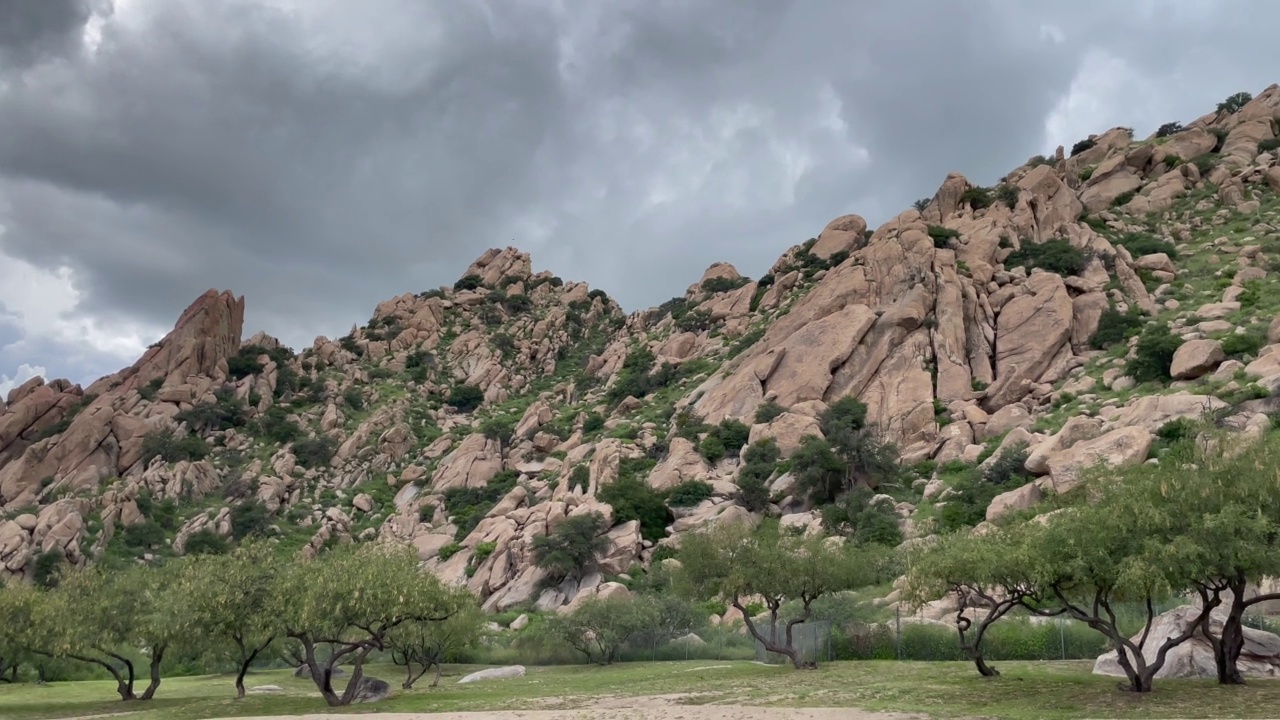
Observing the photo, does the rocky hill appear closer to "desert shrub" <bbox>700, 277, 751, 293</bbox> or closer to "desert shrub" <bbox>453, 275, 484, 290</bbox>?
"desert shrub" <bbox>700, 277, 751, 293</bbox>

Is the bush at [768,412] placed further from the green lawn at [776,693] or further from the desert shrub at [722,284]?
the desert shrub at [722,284]

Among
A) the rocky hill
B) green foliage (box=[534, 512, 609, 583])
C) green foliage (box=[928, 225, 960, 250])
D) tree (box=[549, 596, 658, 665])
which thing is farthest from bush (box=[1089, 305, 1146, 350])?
tree (box=[549, 596, 658, 665])

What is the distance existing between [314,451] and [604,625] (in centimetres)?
6394

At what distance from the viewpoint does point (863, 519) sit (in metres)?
57.3

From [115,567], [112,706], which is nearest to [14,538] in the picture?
[115,567]

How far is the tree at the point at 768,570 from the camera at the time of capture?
120 ft

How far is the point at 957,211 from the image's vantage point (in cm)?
10025

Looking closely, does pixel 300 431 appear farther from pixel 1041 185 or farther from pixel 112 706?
pixel 1041 185

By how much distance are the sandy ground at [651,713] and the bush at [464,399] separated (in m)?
91.3

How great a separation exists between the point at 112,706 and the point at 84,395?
86.9 meters

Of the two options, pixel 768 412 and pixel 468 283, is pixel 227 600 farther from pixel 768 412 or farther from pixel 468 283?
pixel 468 283

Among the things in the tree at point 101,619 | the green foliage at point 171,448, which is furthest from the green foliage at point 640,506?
the green foliage at point 171,448

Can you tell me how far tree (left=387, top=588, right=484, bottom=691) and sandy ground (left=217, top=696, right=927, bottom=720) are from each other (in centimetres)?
888

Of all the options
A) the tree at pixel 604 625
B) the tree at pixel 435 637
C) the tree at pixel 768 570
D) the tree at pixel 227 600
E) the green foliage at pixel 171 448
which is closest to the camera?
the tree at pixel 227 600
